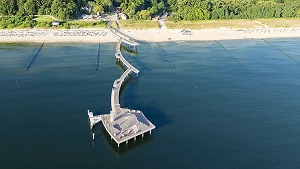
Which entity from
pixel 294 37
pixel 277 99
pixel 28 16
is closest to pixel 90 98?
pixel 277 99

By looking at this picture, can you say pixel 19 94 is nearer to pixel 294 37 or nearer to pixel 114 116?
pixel 114 116

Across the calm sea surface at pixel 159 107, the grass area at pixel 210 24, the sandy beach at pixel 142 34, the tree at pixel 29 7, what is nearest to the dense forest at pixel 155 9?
the tree at pixel 29 7

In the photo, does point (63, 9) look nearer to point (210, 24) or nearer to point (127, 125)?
point (210, 24)

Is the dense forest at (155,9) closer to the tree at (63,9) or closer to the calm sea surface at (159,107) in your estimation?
the tree at (63,9)

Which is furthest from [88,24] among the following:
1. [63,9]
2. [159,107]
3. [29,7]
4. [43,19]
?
[159,107]

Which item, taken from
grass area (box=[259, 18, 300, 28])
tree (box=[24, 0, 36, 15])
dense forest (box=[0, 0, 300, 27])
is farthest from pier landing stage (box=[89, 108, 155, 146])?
grass area (box=[259, 18, 300, 28])

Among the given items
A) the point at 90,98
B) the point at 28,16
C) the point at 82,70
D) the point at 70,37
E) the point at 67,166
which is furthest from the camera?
the point at 28,16
